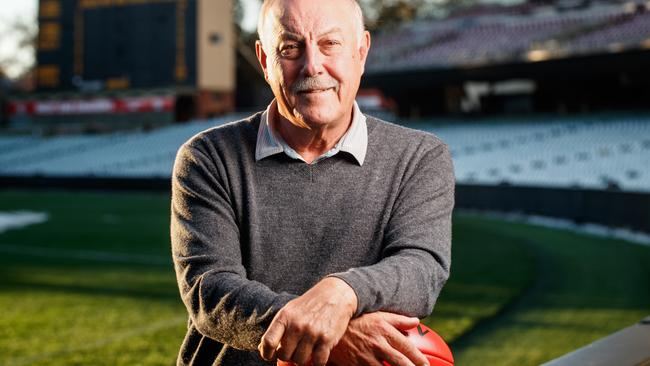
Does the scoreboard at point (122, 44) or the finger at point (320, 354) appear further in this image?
the scoreboard at point (122, 44)

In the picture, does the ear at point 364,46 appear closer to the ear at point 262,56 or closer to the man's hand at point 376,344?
the ear at point 262,56

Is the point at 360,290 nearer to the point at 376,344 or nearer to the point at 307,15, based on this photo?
the point at 376,344

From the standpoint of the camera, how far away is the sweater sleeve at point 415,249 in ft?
5.36

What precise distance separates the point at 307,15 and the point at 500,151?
70.5 ft

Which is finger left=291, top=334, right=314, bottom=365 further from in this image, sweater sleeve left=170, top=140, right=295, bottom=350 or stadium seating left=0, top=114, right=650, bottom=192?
stadium seating left=0, top=114, right=650, bottom=192

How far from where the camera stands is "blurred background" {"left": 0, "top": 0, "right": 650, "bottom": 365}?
236 inches

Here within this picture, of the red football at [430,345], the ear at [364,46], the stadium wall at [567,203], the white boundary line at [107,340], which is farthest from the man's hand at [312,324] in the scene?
the stadium wall at [567,203]

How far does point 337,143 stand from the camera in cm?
187

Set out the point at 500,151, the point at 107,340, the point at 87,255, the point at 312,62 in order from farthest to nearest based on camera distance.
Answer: the point at 500,151 → the point at 87,255 → the point at 107,340 → the point at 312,62

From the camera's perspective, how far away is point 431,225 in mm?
1856

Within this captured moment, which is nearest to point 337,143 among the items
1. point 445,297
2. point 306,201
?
point 306,201

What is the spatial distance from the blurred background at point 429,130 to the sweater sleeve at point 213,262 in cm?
80

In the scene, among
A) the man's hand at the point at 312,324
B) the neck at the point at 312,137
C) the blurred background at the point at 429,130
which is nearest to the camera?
the man's hand at the point at 312,324

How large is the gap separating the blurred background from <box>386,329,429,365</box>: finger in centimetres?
104
